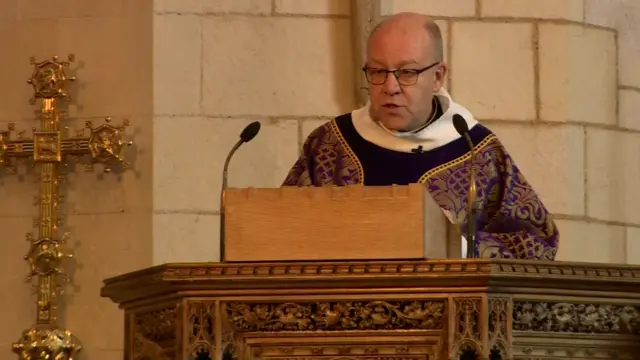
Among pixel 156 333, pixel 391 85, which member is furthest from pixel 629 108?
pixel 156 333

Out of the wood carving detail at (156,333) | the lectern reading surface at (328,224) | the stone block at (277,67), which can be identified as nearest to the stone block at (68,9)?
the stone block at (277,67)

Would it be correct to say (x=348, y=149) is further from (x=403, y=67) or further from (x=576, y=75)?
(x=576, y=75)

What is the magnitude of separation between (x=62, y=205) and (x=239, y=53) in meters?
1.03

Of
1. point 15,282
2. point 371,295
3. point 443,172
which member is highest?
point 443,172

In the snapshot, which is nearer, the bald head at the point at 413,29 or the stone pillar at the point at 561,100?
the bald head at the point at 413,29

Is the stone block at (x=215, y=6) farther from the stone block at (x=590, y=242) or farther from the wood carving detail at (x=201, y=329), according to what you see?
the wood carving detail at (x=201, y=329)

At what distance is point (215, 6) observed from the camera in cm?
713

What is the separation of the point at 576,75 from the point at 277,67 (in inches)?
53.3

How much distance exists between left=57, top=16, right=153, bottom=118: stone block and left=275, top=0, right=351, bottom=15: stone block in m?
0.61

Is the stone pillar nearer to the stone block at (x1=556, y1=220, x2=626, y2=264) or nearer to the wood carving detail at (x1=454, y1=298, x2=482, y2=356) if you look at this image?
the stone block at (x1=556, y1=220, x2=626, y2=264)

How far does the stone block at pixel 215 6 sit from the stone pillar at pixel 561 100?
551mm

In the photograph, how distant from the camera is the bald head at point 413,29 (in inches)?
210

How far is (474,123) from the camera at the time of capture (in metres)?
5.70

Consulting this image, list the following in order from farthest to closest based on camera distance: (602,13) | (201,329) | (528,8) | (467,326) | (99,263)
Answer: (602,13) → (528,8) → (99,263) → (201,329) → (467,326)
